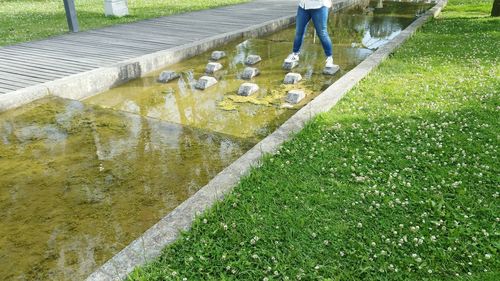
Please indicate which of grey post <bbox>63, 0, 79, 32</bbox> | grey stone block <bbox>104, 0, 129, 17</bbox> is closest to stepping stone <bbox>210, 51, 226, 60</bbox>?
grey post <bbox>63, 0, 79, 32</bbox>

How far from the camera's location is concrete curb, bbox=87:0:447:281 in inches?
121

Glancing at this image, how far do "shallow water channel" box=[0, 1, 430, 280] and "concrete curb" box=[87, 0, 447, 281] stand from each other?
441mm

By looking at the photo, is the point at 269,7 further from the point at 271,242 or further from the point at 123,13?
the point at 271,242

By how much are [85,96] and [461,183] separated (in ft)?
21.8

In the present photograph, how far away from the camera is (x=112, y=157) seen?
207 inches

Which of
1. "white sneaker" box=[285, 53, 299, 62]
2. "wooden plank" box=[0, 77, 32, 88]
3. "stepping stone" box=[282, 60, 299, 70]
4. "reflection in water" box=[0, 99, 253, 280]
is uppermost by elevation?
"wooden plank" box=[0, 77, 32, 88]

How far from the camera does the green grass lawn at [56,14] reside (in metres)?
11.9

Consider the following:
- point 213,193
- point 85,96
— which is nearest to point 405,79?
point 213,193

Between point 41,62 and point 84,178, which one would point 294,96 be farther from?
point 41,62

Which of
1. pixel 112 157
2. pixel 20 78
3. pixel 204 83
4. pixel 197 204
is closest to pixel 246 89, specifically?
pixel 204 83

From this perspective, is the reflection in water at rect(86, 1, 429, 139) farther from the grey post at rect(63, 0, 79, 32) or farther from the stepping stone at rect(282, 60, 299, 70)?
the grey post at rect(63, 0, 79, 32)

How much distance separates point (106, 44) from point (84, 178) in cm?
659

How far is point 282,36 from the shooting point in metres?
12.9

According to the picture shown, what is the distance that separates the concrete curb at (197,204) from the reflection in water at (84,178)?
1.48 feet
